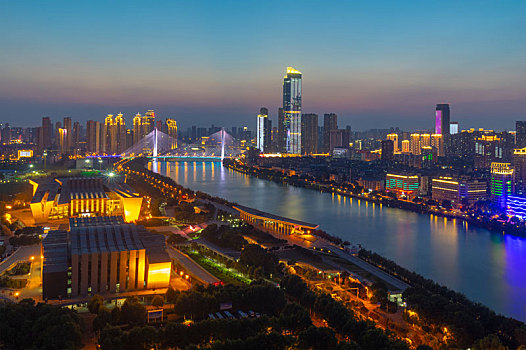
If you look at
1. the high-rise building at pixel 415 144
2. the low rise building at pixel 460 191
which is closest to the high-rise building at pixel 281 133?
the high-rise building at pixel 415 144

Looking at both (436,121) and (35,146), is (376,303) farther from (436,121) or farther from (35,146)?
(436,121)

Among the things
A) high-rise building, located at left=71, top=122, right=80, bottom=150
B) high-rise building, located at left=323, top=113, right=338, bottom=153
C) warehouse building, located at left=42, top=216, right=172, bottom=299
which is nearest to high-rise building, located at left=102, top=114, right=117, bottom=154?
high-rise building, located at left=71, top=122, right=80, bottom=150

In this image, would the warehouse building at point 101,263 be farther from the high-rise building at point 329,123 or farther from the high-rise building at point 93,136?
the high-rise building at point 329,123

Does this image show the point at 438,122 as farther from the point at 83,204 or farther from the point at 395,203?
the point at 83,204

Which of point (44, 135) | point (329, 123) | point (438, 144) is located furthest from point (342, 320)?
point (329, 123)

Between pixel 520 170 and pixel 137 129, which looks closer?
pixel 520 170

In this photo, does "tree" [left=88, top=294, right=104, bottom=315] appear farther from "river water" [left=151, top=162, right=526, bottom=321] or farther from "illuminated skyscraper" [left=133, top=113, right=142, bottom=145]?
"illuminated skyscraper" [left=133, top=113, right=142, bottom=145]
